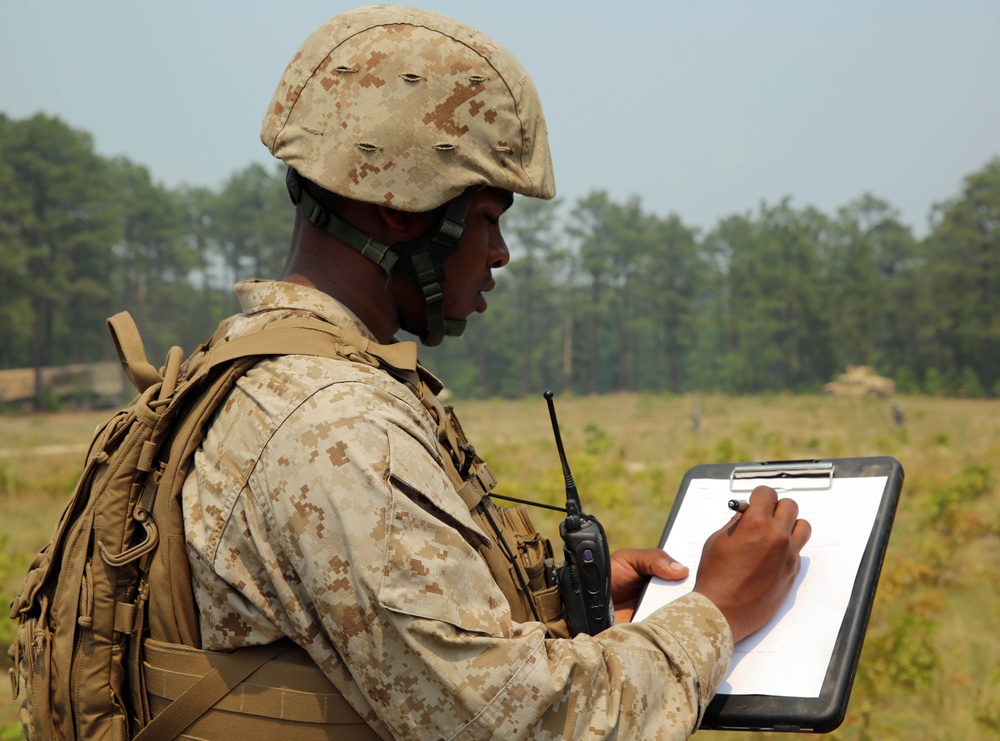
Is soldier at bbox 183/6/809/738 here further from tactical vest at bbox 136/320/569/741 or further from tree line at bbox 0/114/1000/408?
tree line at bbox 0/114/1000/408

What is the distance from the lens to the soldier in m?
1.32

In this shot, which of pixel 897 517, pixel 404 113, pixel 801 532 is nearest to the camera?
pixel 404 113

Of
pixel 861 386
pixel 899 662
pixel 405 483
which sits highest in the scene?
pixel 405 483

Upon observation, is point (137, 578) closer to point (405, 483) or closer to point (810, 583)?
point (405, 483)

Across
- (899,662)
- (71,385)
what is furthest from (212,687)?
(71,385)

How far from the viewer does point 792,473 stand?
2.15m

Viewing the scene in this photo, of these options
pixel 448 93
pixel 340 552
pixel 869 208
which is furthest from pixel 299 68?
pixel 869 208

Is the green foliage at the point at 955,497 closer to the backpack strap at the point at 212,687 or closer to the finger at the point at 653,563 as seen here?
the finger at the point at 653,563

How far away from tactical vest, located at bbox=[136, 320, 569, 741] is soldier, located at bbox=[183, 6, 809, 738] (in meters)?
0.01

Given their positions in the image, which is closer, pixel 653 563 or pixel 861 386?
pixel 653 563

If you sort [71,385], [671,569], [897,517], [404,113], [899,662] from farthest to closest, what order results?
[71,385] → [897,517] → [899,662] → [671,569] → [404,113]

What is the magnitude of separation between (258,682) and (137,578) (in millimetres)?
268

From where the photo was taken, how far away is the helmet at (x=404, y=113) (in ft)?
5.39

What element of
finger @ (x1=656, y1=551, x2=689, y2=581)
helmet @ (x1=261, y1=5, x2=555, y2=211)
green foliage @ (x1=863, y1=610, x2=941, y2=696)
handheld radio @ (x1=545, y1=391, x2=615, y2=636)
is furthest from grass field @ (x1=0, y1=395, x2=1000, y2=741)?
helmet @ (x1=261, y1=5, x2=555, y2=211)
